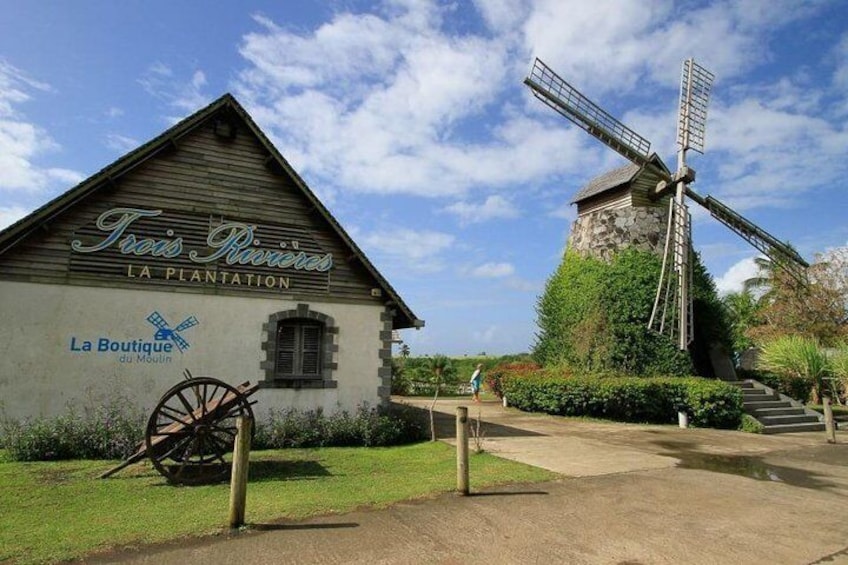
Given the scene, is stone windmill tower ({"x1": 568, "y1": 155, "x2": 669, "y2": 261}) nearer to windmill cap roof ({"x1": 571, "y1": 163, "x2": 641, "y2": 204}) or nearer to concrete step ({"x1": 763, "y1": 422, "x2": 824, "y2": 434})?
windmill cap roof ({"x1": 571, "y1": 163, "x2": 641, "y2": 204})

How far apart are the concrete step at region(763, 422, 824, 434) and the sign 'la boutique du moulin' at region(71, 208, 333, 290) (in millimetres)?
14775

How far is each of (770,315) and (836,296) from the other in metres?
3.38

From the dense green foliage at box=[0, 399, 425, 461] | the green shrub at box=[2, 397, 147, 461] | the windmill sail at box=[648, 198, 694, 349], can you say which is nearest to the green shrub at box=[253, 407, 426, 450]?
the dense green foliage at box=[0, 399, 425, 461]

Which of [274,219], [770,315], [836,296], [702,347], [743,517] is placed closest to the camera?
[743,517]

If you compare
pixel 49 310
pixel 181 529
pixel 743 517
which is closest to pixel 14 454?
pixel 49 310

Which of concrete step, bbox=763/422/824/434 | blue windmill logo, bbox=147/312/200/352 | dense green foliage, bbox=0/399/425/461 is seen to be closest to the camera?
dense green foliage, bbox=0/399/425/461

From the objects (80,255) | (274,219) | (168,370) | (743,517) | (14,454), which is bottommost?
(743,517)

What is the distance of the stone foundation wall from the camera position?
72.2 feet

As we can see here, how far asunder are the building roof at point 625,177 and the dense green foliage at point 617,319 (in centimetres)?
297

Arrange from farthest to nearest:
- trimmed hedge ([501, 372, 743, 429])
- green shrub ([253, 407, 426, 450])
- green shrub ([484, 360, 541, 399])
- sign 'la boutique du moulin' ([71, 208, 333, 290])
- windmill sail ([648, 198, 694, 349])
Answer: green shrub ([484, 360, 541, 399])
windmill sail ([648, 198, 694, 349])
trimmed hedge ([501, 372, 743, 429])
sign 'la boutique du moulin' ([71, 208, 333, 290])
green shrub ([253, 407, 426, 450])

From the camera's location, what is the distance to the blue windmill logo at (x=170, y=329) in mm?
11657

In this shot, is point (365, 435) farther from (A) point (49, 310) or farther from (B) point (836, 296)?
(B) point (836, 296)

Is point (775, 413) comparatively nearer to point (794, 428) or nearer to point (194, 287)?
point (794, 428)

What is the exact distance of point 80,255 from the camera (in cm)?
1122
